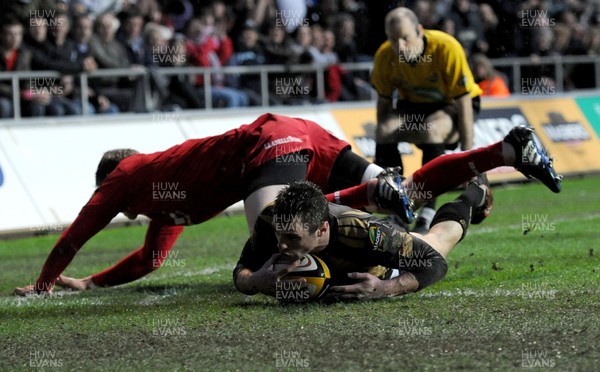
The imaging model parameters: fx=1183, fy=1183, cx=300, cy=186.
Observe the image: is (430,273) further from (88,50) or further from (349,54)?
(349,54)

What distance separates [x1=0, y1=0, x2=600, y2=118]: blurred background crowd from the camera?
54.1 feet

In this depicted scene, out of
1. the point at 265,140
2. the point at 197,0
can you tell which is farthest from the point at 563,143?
the point at 265,140

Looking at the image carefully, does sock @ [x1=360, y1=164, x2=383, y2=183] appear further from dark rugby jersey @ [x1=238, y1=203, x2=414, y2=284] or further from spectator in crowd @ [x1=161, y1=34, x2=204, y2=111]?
spectator in crowd @ [x1=161, y1=34, x2=204, y2=111]

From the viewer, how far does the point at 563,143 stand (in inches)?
803

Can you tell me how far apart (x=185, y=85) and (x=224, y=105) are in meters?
0.81

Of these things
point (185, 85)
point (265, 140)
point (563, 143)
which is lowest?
point (563, 143)

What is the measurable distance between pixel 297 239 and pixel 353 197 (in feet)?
5.66

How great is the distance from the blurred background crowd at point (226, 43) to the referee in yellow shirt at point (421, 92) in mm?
6174

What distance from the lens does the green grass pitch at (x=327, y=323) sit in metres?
6.04

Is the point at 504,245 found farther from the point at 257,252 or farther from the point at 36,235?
the point at 36,235

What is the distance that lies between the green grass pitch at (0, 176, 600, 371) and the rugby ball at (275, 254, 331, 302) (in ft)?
0.37

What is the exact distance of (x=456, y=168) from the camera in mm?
9055

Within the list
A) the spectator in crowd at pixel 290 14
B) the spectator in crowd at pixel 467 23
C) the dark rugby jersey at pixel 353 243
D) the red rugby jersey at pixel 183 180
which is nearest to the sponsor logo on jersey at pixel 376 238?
the dark rugby jersey at pixel 353 243

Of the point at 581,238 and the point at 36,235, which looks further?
the point at 36,235
